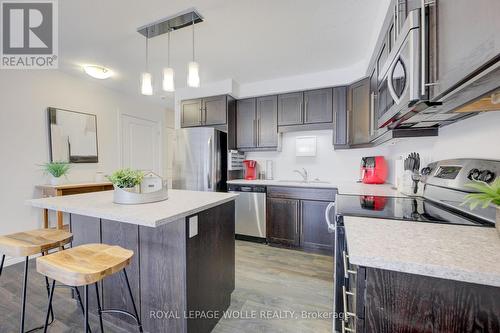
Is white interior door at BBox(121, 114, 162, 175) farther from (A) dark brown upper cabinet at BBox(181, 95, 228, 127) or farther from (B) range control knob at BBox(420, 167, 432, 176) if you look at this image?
(B) range control knob at BBox(420, 167, 432, 176)

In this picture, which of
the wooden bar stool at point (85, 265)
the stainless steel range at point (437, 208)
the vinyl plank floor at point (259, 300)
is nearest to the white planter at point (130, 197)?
the wooden bar stool at point (85, 265)

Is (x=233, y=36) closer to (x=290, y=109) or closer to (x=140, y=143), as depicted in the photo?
(x=290, y=109)

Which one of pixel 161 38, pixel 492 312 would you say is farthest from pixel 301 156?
pixel 492 312

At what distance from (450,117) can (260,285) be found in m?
2.02

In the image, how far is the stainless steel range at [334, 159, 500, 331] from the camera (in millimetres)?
956

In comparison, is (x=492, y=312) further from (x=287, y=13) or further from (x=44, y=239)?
(x=287, y=13)

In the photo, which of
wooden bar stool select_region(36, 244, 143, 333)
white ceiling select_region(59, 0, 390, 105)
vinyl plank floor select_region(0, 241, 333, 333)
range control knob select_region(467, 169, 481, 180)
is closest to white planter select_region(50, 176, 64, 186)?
vinyl plank floor select_region(0, 241, 333, 333)

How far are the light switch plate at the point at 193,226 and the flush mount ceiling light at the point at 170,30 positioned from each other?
1.17m

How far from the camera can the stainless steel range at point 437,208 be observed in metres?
0.96

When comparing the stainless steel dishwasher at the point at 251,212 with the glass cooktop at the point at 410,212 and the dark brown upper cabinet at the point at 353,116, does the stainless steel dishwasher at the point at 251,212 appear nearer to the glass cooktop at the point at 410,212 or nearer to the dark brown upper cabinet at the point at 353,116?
the dark brown upper cabinet at the point at 353,116

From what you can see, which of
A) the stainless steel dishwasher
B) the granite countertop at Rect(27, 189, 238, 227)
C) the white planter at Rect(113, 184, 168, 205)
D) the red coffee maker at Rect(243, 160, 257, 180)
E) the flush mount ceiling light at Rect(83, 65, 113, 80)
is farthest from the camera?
the red coffee maker at Rect(243, 160, 257, 180)

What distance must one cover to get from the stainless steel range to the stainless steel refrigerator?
6.97ft

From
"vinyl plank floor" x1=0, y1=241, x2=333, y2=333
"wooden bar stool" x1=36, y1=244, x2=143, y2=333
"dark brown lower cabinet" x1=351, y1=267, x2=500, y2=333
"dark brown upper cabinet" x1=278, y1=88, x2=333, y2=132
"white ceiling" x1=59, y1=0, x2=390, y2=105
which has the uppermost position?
"white ceiling" x1=59, y1=0, x2=390, y2=105

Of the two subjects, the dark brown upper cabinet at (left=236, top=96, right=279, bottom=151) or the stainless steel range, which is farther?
the dark brown upper cabinet at (left=236, top=96, right=279, bottom=151)
